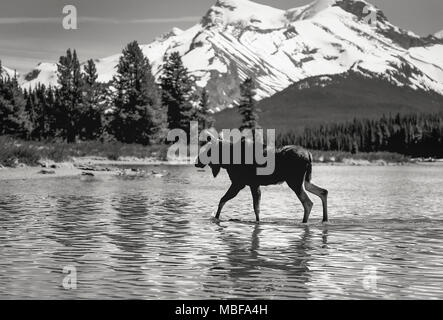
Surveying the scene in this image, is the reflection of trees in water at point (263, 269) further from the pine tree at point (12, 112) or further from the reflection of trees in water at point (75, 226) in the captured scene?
the pine tree at point (12, 112)

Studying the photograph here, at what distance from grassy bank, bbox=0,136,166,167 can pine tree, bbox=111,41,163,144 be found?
18.1 feet

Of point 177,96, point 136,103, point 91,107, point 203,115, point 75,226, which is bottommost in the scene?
point 75,226

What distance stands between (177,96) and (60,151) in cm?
3834

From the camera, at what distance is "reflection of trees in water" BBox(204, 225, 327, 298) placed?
10070mm

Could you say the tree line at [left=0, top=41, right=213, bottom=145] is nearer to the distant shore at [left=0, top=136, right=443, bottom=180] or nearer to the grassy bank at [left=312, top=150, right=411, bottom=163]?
the distant shore at [left=0, top=136, right=443, bottom=180]

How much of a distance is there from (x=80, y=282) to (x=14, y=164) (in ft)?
103

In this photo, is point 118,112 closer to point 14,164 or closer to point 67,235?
point 14,164

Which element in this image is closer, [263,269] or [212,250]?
[263,269]

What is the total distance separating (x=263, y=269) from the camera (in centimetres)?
1173

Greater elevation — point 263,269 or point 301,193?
point 301,193

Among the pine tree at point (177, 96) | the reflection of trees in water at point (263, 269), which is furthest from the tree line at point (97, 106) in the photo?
the reflection of trees in water at point (263, 269)

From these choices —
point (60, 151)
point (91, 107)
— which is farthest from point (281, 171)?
point (91, 107)

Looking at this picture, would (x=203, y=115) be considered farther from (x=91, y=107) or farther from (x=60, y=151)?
(x=60, y=151)
